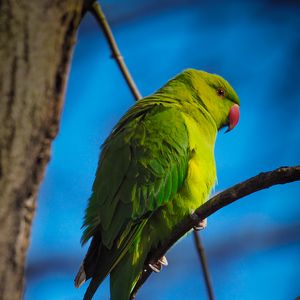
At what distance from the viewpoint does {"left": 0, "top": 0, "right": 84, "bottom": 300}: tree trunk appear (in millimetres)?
1210

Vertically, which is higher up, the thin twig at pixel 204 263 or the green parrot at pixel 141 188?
the green parrot at pixel 141 188

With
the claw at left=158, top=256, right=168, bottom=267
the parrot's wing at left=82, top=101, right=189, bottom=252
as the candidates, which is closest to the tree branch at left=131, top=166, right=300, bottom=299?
the parrot's wing at left=82, top=101, right=189, bottom=252

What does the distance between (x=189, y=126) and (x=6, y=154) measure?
77.3 inches

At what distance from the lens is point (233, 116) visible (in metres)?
3.99

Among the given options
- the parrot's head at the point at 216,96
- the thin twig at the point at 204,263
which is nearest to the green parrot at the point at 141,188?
the thin twig at the point at 204,263

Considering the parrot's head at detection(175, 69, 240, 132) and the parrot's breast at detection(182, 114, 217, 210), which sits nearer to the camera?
the parrot's breast at detection(182, 114, 217, 210)

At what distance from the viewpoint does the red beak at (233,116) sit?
3.98 m

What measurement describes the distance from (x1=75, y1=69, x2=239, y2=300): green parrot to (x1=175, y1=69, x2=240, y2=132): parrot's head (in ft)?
1.68

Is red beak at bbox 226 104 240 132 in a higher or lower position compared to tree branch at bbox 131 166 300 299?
higher

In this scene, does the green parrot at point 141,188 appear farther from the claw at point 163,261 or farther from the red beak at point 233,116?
the red beak at point 233,116

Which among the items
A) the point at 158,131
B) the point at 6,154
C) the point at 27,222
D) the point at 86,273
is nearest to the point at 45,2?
the point at 6,154

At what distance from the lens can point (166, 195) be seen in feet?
9.31

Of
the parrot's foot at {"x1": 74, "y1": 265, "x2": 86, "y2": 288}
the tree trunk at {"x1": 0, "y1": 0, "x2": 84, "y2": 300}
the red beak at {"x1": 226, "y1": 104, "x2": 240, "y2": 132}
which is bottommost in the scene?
the tree trunk at {"x1": 0, "y1": 0, "x2": 84, "y2": 300}

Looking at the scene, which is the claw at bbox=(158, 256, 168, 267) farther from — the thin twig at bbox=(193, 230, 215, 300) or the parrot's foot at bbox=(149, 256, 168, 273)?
the thin twig at bbox=(193, 230, 215, 300)
